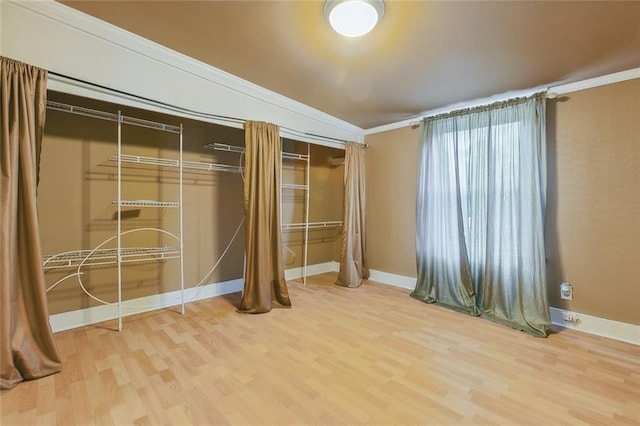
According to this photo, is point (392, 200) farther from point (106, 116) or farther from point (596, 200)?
point (106, 116)

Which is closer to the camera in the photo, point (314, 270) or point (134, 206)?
point (134, 206)

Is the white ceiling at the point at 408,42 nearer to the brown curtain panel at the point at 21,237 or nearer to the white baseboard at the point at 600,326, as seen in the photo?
the brown curtain panel at the point at 21,237

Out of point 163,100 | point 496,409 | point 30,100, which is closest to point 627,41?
point 496,409

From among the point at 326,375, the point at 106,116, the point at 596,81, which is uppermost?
the point at 596,81

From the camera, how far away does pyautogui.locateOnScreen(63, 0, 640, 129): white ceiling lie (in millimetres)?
1711

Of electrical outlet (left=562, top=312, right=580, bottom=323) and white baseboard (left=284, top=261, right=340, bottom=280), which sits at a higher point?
white baseboard (left=284, top=261, right=340, bottom=280)

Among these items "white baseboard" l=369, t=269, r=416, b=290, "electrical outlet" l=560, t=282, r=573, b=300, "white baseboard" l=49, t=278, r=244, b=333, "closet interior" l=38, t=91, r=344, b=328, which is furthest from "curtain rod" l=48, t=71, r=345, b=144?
"electrical outlet" l=560, t=282, r=573, b=300

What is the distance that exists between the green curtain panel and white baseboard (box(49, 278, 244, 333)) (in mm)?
2335

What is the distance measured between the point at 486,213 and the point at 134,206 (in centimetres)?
350

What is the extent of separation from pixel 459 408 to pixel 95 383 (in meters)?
2.09

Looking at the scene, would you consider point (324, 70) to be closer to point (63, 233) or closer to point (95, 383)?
point (63, 233)

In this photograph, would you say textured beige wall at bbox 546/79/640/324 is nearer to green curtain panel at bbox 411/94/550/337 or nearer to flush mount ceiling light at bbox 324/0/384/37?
green curtain panel at bbox 411/94/550/337

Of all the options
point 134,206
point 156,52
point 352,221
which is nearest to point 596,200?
point 352,221

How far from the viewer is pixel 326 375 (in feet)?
5.84
